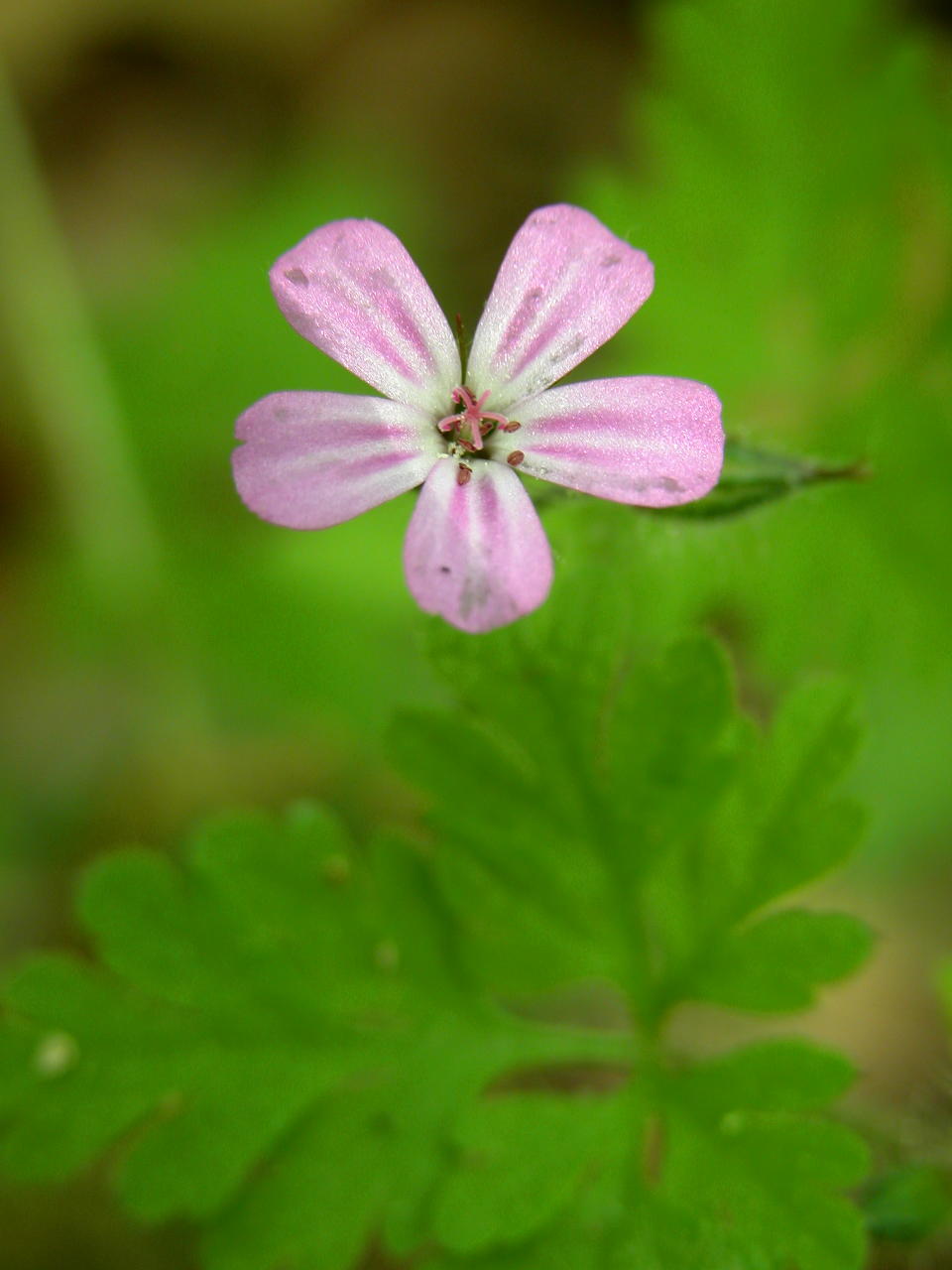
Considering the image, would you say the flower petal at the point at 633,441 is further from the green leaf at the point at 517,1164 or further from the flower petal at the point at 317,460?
the green leaf at the point at 517,1164

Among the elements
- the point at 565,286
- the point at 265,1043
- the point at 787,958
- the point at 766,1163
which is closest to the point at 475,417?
the point at 565,286

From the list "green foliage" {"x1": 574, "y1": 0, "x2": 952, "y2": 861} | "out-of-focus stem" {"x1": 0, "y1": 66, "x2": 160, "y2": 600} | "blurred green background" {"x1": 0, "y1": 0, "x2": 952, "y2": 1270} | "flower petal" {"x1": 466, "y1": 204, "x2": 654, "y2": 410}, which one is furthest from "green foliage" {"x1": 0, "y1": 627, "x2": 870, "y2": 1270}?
"out-of-focus stem" {"x1": 0, "y1": 66, "x2": 160, "y2": 600}

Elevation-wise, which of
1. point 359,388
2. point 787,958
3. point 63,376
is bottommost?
point 787,958

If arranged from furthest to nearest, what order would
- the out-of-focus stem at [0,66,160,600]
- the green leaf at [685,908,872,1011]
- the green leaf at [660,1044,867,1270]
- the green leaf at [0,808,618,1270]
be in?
the out-of-focus stem at [0,66,160,600] < the green leaf at [0,808,618,1270] < the green leaf at [685,908,872,1011] < the green leaf at [660,1044,867,1270]

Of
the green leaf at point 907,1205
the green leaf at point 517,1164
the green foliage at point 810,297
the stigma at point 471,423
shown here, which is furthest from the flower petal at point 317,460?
the green leaf at point 907,1205

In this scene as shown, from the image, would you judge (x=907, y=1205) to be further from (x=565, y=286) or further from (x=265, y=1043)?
(x=565, y=286)

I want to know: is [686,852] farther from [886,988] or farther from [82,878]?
[886,988]

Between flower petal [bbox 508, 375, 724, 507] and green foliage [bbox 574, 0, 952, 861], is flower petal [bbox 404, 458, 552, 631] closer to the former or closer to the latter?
flower petal [bbox 508, 375, 724, 507]

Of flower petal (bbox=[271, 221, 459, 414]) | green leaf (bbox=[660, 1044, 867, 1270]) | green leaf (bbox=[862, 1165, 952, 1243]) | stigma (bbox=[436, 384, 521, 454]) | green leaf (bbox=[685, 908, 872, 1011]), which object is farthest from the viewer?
green leaf (bbox=[862, 1165, 952, 1243])
